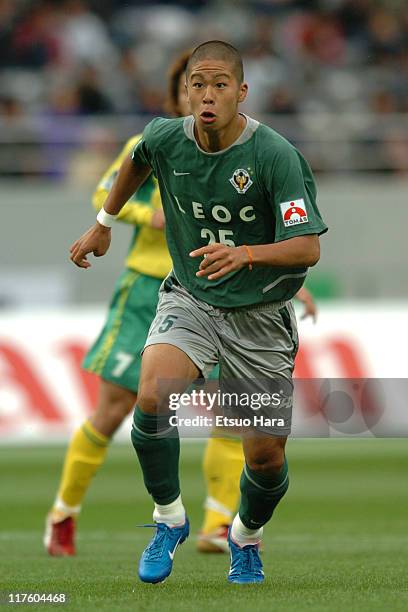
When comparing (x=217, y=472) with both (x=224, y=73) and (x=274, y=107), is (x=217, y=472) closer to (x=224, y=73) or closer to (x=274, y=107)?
(x=224, y=73)

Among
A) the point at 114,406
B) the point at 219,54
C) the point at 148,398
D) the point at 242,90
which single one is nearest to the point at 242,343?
the point at 148,398

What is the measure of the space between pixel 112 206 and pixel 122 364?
1.78m

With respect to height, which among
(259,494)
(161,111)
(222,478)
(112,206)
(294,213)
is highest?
(294,213)

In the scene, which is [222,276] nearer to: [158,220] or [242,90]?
[242,90]

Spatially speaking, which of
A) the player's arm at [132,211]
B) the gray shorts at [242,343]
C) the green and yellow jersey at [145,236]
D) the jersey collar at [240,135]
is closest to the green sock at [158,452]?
the gray shorts at [242,343]

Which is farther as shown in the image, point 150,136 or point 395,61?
point 395,61

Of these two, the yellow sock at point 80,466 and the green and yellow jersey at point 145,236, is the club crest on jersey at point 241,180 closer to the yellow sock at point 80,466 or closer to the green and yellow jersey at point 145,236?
the green and yellow jersey at point 145,236

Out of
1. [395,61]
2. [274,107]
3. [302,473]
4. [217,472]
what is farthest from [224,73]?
[395,61]

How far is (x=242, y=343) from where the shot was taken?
5.33 metres

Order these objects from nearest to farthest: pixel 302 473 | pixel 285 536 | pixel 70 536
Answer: pixel 70 536 < pixel 285 536 < pixel 302 473

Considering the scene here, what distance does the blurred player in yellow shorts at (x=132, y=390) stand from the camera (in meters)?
7.14

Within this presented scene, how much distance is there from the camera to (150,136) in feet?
17.6

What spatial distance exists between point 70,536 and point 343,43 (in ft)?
39.2

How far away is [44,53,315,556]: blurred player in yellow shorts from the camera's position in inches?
281
